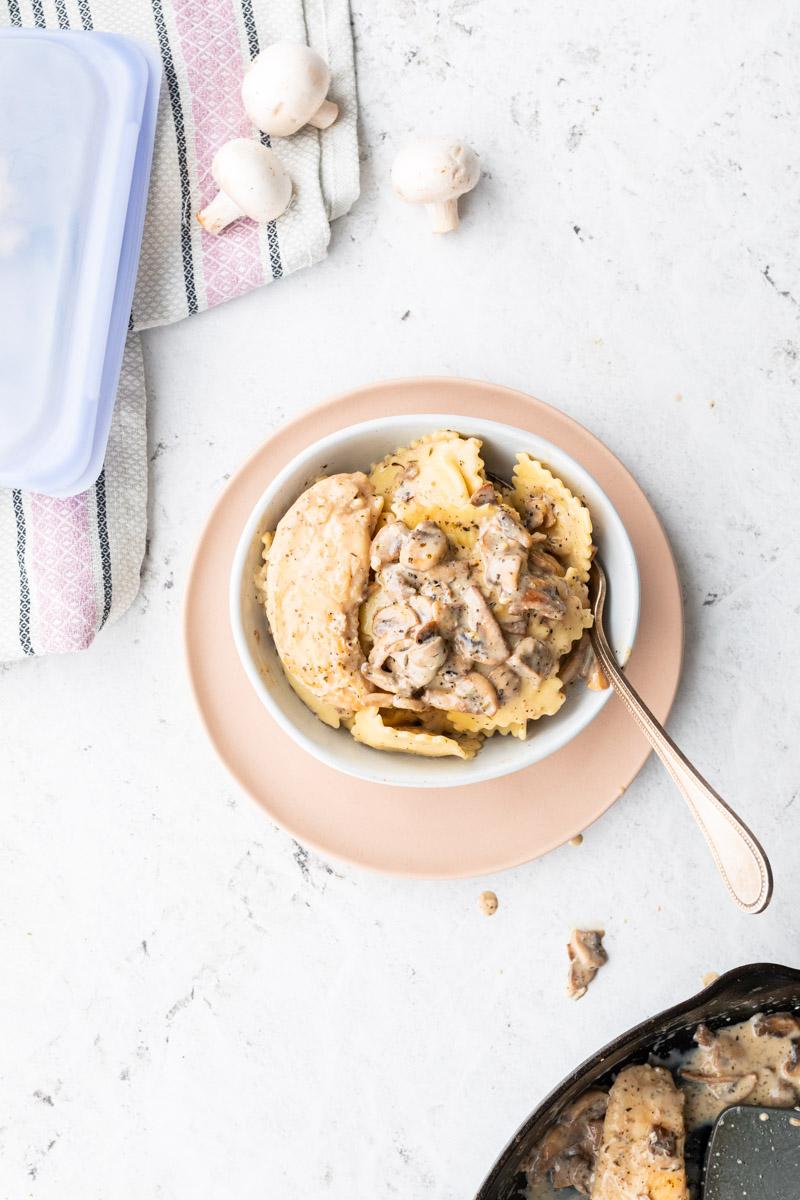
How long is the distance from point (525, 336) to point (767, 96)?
0.57 m

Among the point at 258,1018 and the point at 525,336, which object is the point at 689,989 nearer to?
the point at 258,1018

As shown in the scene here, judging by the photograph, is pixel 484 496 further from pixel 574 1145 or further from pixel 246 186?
pixel 574 1145

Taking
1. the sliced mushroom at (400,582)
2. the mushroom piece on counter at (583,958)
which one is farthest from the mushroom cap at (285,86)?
the mushroom piece on counter at (583,958)

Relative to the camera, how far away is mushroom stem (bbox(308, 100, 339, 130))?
175cm

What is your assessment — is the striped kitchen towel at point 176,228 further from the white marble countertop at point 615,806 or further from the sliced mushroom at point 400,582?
the sliced mushroom at point 400,582

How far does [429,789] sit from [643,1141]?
0.62 meters

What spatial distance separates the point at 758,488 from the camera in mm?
1766

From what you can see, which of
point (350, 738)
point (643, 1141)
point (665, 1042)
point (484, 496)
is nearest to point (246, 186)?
point (484, 496)

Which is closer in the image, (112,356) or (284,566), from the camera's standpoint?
(284,566)

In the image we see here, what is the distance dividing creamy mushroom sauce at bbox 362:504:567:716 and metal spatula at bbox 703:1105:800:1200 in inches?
32.5

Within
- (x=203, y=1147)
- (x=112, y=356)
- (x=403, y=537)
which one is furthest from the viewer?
(x=203, y=1147)

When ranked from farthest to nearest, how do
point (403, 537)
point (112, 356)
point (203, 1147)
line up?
point (203, 1147) < point (112, 356) < point (403, 537)

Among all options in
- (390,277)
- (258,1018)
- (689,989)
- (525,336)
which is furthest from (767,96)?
(258,1018)

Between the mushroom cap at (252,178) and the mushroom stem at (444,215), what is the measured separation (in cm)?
24
